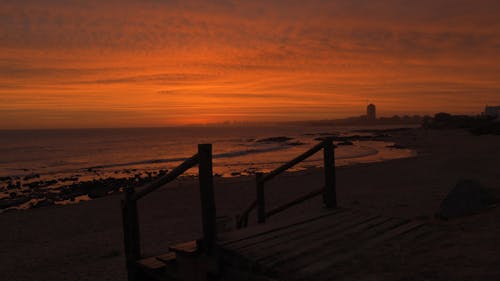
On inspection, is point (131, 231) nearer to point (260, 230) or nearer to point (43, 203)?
point (260, 230)

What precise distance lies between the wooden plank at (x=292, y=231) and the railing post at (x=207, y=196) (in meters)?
0.30

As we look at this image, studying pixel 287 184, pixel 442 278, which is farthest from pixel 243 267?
pixel 287 184

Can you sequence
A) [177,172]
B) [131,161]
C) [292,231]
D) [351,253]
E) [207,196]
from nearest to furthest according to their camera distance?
[351,253]
[207,196]
[177,172]
[292,231]
[131,161]

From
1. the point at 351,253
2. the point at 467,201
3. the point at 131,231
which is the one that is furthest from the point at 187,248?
the point at 467,201

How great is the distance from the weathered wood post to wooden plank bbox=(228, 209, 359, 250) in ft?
6.96

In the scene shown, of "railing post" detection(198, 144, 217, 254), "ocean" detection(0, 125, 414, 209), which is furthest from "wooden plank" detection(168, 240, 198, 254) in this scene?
"ocean" detection(0, 125, 414, 209)

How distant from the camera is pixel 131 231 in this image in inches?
237

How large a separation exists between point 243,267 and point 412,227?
2.89 metres

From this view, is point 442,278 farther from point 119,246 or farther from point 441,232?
point 119,246

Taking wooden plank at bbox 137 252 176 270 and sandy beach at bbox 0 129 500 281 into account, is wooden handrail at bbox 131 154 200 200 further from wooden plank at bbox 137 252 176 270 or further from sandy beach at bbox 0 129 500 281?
sandy beach at bbox 0 129 500 281

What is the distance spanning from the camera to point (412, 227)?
18.3ft

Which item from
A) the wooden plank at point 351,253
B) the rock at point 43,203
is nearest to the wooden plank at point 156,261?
the wooden plank at point 351,253

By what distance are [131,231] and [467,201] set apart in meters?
7.54

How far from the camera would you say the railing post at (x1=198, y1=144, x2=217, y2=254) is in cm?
465
